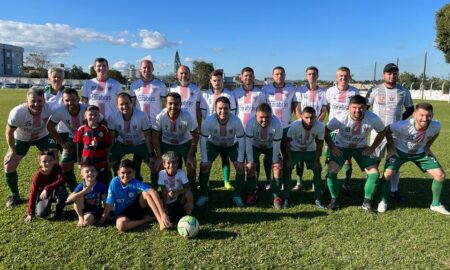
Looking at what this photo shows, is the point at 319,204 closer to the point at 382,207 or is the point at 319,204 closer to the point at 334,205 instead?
the point at 334,205

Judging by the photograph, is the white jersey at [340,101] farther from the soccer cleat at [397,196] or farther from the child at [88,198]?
the child at [88,198]

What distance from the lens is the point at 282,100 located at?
607 centimetres

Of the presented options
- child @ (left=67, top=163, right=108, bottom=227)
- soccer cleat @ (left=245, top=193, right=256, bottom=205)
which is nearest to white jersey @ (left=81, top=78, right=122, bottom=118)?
child @ (left=67, top=163, right=108, bottom=227)

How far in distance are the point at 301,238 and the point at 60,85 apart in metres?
4.48

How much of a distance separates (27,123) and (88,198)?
163 centimetres

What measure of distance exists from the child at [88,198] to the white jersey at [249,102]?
8.61 feet

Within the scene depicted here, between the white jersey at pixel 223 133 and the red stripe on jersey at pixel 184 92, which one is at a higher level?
the red stripe on jersey at pixel 184 92

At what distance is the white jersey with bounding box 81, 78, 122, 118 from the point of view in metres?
5.93

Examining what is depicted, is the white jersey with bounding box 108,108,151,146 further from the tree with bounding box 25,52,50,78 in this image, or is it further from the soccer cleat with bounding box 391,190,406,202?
the tree with bounding box 25,52,50,78

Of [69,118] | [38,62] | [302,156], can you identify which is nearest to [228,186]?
[302,156]

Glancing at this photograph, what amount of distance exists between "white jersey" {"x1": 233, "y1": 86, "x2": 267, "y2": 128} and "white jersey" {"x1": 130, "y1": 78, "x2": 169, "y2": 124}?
1.39 meters

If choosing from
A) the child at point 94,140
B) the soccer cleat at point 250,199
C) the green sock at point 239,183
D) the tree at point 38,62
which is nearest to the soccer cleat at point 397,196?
the soccer cleat at point 250,199

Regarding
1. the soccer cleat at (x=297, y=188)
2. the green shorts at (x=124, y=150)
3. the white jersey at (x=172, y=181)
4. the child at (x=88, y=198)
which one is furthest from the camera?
the soccer cleat at (x=297, y=188)

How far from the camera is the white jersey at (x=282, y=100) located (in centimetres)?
606
